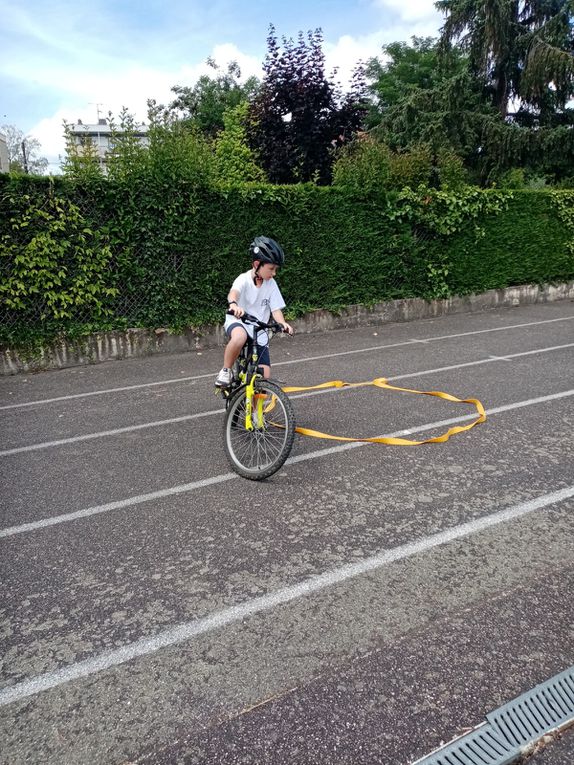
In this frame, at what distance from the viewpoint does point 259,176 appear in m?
14.8

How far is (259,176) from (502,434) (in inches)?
459

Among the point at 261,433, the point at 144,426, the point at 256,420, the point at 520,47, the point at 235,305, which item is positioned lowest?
the point at 144,426

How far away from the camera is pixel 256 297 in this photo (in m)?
5.06

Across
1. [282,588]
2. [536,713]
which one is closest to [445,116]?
[282,588]

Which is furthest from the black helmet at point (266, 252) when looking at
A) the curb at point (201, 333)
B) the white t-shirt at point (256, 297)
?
the curb at point (201, 333)

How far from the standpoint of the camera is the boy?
4.79 meters

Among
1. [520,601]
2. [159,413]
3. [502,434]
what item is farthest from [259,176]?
[520,601]

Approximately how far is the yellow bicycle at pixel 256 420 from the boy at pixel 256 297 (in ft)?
0.38

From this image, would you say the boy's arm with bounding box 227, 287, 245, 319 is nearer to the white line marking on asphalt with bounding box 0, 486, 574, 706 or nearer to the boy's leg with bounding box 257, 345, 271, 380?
the boy's leg with bounding box 257, 345, 271, 380

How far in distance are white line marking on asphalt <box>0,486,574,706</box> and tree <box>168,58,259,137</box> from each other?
150ft

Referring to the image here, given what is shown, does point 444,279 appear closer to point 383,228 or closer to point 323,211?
point 383,228

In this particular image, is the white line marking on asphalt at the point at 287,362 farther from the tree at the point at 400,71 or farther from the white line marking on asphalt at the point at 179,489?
→ the tree at the point at 400,71

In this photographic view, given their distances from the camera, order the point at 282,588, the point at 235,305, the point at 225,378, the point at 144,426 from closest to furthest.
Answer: the point at 282,588
the point at 235,305
the point at 225,378
the point at 144,426

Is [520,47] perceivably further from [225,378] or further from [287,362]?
[225,378]
